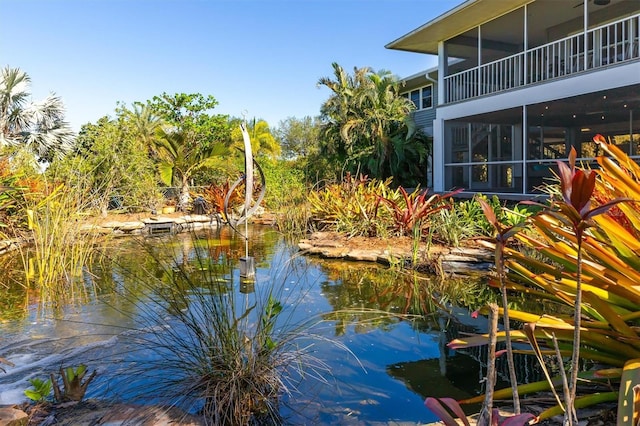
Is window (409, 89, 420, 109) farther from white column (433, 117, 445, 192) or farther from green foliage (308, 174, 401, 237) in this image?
green foliage (308, 174, 401, 237)

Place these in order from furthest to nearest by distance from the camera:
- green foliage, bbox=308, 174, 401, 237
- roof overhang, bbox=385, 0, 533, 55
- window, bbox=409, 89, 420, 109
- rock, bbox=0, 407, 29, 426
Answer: window, bbox=409, 89, 420, 109 < roof overhang, bbox=385, 0, 533, 55 < green foliage, bbox=308, 174, 401, 237 < rock, bbox=0, 407, 29, 426

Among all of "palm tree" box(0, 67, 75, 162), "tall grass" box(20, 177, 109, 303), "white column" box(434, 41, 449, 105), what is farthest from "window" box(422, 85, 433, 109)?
"tall grass" box(20, 177, 109, 303)

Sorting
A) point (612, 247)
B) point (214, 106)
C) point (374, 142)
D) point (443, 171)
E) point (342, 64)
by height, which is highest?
point (342, 64)

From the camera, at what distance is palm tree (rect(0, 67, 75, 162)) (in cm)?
1518

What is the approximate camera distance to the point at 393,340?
A: 365 centimetres

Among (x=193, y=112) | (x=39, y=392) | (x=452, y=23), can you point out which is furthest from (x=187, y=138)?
(x=39, y=392)

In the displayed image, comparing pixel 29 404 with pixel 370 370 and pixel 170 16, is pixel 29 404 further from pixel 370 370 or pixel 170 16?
pixel 170 16

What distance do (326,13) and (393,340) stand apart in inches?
514

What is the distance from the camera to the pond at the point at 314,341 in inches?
103

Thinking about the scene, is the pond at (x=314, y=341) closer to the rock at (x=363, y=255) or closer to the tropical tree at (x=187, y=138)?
the rock at (x=363, y=255)

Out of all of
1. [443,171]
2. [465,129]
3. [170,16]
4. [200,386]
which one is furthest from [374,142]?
[200,386]

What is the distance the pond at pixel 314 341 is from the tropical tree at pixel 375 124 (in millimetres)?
11399

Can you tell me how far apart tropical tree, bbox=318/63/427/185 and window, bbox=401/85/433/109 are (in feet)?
5.82

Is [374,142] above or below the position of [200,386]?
above
